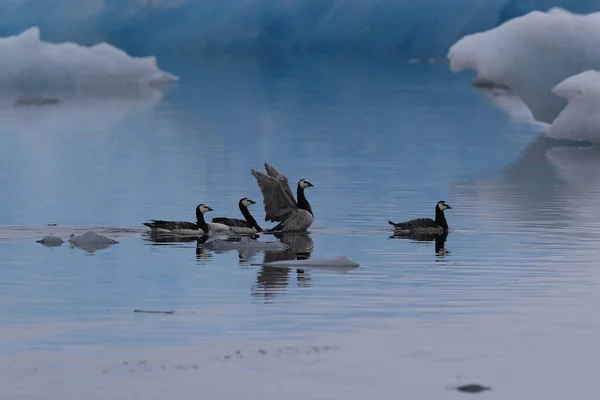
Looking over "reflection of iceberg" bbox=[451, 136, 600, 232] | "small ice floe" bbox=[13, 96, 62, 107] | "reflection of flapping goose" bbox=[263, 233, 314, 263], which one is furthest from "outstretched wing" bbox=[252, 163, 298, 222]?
"small ice floe" bbox=[13, 96, 62, 107]

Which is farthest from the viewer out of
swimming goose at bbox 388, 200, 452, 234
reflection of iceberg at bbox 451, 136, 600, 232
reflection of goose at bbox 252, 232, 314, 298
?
reflection of iceberg at bbox 451, 136, 600, 232

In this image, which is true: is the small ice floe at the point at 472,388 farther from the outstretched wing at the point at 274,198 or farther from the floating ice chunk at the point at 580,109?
the floating ice chunk at the point at 580,109

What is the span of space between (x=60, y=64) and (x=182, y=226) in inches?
1428

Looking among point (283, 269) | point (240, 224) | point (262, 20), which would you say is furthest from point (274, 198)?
point (262, 20)

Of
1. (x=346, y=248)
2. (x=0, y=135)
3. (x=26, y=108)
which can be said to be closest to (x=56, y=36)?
(x=26, y=108)

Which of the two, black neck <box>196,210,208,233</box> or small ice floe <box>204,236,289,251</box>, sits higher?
black neck <box>196,210,208,233</box>

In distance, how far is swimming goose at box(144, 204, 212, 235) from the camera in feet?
51.5

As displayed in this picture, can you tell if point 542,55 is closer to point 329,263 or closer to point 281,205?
point 281,205

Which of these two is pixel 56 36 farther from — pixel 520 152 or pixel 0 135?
pixel 520 152

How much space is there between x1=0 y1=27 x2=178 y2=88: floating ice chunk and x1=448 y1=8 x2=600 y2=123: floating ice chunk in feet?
70.4

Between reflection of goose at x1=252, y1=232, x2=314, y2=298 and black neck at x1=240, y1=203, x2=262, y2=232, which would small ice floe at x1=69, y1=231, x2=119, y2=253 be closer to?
Result: reflection of goose at x1=252, y1=232, x2=314, y2=298

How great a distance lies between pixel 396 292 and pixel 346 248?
323 cm

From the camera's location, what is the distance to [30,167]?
25438 mm

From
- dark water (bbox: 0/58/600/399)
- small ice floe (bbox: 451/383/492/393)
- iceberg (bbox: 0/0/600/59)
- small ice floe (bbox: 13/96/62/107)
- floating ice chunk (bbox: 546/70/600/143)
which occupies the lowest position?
small ice floe (bbox: 451/383/492/393)
